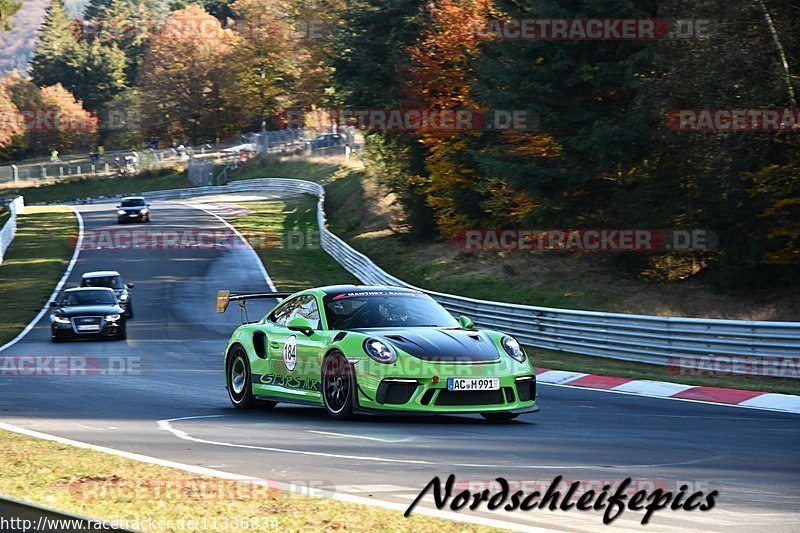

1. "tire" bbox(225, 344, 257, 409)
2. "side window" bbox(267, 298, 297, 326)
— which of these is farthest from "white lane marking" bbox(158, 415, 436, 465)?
"side window" bbox(267, 298, 297, 326)

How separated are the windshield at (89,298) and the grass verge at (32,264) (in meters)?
1.80

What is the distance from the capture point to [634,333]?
19562mm

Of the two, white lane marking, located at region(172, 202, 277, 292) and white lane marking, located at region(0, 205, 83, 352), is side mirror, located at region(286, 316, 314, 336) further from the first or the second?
white lane marking, located at region(172, 202, 277, 292)

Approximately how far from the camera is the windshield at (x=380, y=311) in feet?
39.1

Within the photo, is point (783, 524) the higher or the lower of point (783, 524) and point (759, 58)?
the lower

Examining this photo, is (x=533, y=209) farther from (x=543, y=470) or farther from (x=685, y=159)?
(x=543, y=470)

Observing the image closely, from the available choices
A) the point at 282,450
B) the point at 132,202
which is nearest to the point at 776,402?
the point at 282,450

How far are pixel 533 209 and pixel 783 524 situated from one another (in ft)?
92.1

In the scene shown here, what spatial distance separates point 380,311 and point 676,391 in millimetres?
5069

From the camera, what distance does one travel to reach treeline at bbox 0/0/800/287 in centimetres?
2703

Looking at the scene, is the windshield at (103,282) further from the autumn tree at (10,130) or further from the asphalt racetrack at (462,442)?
Answer: the autumn tree at (10,130)

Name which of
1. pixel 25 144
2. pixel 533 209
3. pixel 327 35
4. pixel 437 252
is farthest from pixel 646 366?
pixel 25 144

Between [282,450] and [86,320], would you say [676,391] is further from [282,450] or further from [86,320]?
[86,320]

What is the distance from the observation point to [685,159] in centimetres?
3092
